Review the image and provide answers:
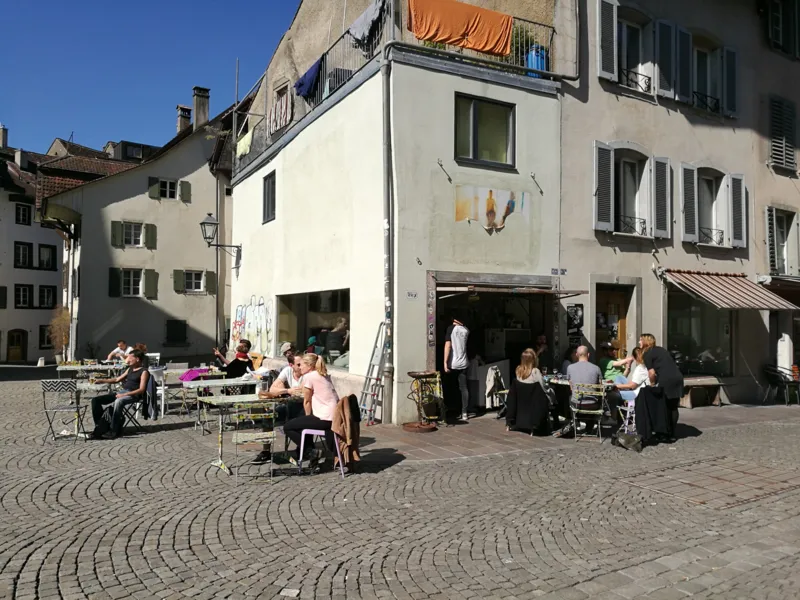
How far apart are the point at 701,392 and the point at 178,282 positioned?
20767 mm

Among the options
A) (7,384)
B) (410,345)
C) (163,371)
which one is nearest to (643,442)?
(410,345)

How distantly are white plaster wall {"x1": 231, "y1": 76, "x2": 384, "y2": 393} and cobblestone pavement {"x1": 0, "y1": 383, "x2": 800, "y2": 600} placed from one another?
14.6 ft

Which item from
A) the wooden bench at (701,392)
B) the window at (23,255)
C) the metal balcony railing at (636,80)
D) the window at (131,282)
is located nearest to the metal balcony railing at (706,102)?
the metal balcony railing at (636,80)

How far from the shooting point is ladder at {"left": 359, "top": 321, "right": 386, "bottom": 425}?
1137 centimetres

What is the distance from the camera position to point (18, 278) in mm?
41281

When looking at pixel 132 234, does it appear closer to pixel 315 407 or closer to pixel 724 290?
pixel 315 407

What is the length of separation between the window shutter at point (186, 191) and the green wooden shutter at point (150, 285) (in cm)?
338

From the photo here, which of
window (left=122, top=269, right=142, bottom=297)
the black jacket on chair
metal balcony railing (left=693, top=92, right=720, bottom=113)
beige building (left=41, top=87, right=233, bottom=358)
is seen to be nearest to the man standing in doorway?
the black jacket on chair

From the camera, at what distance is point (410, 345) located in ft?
37.0

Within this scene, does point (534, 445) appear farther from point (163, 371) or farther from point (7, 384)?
point (7, 384)

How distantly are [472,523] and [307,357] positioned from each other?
3.12m

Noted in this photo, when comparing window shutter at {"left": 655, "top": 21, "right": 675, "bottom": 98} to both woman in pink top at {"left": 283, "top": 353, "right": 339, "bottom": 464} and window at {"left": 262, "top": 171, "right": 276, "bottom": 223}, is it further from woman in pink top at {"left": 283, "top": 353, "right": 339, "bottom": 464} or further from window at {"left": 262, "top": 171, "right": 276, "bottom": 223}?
woman in pink top at {"left": 283, "top": 353, "right": 339, "bottom": 464}

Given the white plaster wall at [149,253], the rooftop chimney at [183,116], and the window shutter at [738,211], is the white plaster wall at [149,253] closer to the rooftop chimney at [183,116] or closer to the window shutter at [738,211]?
the rooftop chimney at [183,116]

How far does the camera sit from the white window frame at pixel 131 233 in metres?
26.8
